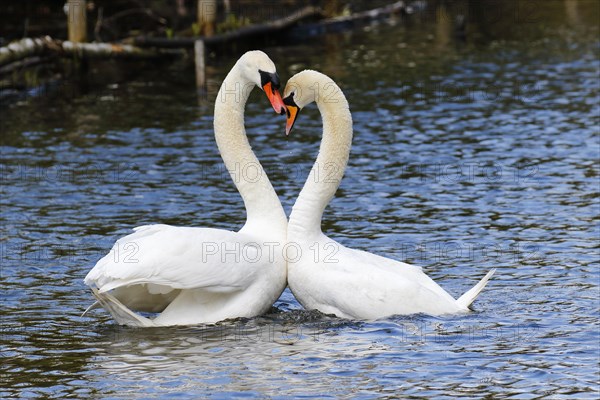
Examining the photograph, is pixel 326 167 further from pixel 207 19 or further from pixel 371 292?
pixel 207 19

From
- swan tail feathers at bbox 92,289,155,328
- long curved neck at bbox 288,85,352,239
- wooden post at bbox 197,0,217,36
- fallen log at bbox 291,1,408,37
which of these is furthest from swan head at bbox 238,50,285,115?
fallen log at bbox 291,1,408,37

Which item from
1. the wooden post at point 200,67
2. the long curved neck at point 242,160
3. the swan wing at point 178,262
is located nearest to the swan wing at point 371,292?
the swan wing at point 178,262

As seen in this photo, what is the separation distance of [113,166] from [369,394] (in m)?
9.63

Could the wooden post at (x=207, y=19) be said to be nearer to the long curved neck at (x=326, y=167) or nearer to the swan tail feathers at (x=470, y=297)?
the long curved neck at (x=326, y=167)

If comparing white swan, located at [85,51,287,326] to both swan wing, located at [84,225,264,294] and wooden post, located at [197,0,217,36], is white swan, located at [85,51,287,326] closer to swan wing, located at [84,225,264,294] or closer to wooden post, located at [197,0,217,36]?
swan wing, located at [84,225,264,294]

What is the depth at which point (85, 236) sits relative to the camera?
1305 cm

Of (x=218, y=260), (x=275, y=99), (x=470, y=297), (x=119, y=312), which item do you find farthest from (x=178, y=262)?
(x=470, y=297)

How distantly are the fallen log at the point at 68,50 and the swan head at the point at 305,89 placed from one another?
1425 centimetres

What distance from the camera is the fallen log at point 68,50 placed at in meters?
23.3

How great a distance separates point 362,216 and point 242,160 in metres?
3.73

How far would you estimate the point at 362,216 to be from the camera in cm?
1384

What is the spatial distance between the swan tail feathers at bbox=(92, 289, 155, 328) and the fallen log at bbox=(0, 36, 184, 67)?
1445 centimetres

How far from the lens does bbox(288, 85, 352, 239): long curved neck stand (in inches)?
392

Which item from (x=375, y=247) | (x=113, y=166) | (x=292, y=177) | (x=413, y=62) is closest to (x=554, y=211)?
(x=375, y=247)
